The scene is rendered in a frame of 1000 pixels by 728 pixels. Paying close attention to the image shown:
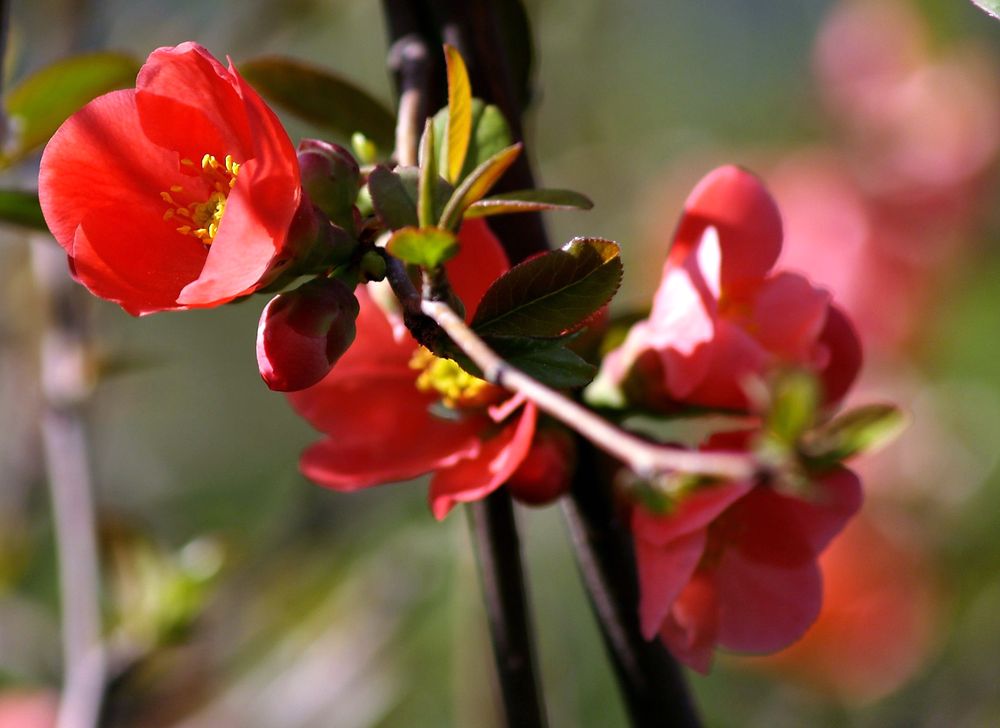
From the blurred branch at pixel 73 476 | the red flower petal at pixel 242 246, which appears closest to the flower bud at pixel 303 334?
the red flower petal at pixel 242 246

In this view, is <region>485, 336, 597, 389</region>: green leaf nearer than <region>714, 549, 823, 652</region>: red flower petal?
Yes

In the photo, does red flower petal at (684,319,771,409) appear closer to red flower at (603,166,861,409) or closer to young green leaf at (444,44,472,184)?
red flower at (603,166,861,409)

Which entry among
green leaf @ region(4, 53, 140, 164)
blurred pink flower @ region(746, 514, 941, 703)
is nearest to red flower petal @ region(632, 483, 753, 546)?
green leaf @ region(4, 53, 140, 164)

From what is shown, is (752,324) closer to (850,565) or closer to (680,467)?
(680,467)

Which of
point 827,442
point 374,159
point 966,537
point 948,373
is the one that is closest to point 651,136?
point 948,373

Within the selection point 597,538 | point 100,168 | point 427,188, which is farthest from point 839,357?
point 100,168

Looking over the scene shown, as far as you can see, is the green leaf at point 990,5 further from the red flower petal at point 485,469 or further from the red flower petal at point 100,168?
the red flower petal at point 100,168

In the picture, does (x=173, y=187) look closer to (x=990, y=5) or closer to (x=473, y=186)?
(x=473, y=186)
